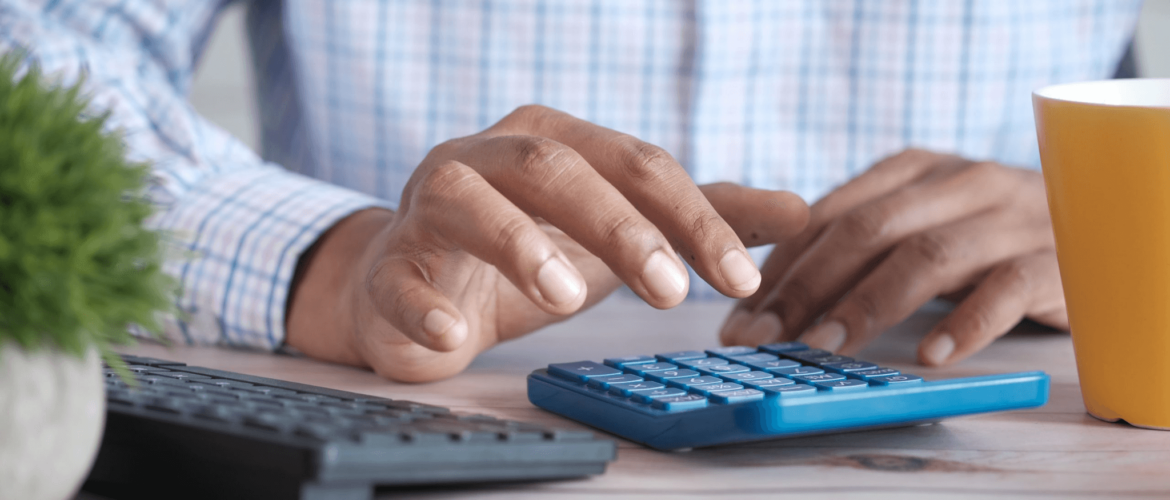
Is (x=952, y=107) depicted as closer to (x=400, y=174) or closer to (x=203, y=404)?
(x=400, y=174)

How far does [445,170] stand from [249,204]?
1.18 ft

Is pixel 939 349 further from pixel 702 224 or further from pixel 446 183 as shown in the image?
pixel 446 183

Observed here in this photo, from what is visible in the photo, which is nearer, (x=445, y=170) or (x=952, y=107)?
(x=445, y=170)

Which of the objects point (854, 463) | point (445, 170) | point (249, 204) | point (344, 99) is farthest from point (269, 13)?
point (854, 463)

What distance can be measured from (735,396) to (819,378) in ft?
0.20

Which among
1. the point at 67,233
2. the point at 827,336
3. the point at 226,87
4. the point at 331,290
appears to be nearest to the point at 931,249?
the point at 827,336

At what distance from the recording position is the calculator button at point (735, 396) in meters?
0.40

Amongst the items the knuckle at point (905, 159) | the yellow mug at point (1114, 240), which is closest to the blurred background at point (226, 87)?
the knuckle at point (905, 159)

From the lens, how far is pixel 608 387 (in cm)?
44

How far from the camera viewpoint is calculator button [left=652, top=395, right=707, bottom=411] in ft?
1.31

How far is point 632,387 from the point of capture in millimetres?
437

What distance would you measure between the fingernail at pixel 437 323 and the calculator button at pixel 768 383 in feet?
0.47

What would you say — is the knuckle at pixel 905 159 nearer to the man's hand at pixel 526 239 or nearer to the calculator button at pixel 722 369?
the man's hand at pixel 526 239

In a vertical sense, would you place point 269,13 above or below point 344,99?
above
